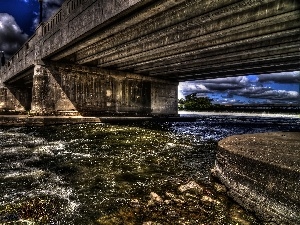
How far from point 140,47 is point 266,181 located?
1193 centimetres

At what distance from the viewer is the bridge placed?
8.30 m

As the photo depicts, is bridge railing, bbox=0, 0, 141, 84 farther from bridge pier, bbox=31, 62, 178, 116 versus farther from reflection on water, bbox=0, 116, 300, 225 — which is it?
reflection on water, bbox=0, 116, 300, 225

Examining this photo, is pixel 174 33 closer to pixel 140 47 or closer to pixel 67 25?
pixel 140 47

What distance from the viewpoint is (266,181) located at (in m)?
2.46

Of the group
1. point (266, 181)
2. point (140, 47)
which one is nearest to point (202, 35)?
point (140, 47)

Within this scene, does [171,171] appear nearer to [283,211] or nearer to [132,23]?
[283,211]

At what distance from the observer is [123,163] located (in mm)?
5074

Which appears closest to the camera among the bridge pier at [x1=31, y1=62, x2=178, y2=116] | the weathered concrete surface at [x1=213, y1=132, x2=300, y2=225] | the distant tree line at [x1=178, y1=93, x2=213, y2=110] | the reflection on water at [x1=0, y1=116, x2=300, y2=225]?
the weathered concrete surface at [x1=213, y1=132, x2=300, y2=225]

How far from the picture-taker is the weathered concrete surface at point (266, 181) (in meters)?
2.19

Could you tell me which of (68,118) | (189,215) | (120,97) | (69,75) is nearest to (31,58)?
(69,75)

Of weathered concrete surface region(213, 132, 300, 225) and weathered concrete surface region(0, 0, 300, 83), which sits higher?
weathered concrete surface region(0, 0, 300, 83)

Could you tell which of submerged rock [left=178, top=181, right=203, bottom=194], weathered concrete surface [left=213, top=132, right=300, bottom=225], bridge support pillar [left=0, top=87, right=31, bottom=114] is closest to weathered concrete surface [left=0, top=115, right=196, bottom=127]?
submerged rock [left=178, top=181, right=203, bottom=194]

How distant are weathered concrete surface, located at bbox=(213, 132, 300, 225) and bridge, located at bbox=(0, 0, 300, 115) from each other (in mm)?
6384

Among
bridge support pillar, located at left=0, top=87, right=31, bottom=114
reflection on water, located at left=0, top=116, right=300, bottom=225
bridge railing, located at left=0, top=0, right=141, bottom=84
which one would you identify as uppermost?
bridge railing, located at left=0, top=0, right=141, bottom=84
